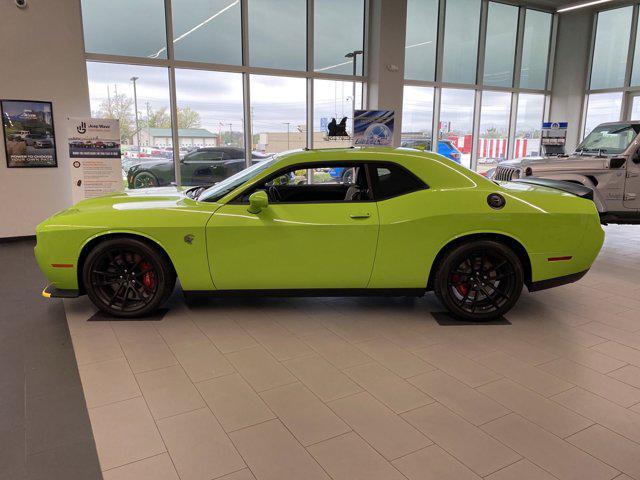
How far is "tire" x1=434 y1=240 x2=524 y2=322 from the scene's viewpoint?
3.78 metres

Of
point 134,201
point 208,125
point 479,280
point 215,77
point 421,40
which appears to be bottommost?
point 479,280

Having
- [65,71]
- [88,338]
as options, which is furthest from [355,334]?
[65,71]

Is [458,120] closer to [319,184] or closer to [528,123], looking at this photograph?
[528,123]

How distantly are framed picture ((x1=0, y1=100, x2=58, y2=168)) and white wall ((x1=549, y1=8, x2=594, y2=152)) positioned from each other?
44.0 feet

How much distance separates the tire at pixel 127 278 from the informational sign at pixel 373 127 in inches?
255

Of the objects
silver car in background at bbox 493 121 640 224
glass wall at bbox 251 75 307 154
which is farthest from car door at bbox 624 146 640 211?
glass wall at bbox 251 75 307 154

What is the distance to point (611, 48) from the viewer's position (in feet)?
43.0

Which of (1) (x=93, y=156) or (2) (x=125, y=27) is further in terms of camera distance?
(2) (x=125, y=27)

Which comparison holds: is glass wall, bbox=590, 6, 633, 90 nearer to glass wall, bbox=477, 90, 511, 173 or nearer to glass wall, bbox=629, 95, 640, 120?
glass wall, bbox=629, 95, 640, 120

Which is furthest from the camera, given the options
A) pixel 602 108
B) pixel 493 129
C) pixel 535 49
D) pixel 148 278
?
pixel 535 49

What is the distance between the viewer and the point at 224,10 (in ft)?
29.6

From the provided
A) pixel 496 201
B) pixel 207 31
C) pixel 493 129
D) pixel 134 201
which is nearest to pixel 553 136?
pixel 493 129

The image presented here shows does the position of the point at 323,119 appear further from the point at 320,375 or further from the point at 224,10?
the point at 320,375

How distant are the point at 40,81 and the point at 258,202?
5.42m
